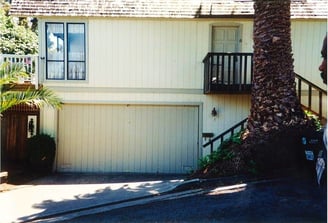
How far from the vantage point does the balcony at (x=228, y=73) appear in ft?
36.6

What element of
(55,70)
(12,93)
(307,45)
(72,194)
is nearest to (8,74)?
(12,93)

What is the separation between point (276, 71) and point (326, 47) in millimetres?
5922

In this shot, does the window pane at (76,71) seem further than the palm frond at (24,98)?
Yes

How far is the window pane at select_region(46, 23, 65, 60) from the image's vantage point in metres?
12.3

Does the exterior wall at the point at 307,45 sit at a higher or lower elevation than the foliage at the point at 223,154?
higher

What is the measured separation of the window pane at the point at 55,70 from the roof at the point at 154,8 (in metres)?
1.58

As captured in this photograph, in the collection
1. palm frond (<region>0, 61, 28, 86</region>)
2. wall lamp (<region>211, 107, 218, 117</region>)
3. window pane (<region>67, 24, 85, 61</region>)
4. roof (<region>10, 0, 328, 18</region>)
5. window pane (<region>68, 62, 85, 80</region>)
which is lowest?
wall lamp (<region>211, 107, 218, 117</region>)

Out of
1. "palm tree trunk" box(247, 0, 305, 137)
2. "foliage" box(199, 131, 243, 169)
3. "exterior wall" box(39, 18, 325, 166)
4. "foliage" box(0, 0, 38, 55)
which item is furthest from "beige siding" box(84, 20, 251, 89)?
"foliage" box(0, 0, 38, 55)

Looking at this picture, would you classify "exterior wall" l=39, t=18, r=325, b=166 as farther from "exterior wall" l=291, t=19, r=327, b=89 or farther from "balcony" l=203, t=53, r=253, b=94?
"balcony" l=203, t=53, r=253, b=94

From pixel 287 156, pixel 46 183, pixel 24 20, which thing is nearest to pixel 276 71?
pixel 287 156

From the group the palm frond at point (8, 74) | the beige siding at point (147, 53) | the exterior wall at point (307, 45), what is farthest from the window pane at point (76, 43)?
the exterior wall at point (307, 45)

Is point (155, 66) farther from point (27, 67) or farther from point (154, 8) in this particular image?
point (27, 67)

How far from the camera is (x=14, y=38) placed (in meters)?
18.1

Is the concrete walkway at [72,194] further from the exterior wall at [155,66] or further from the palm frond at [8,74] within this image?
the palm frond at [8,74]
